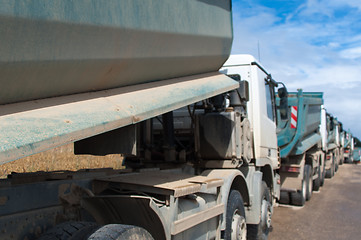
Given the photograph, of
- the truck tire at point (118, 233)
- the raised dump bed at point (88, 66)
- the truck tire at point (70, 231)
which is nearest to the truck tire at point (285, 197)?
the raised dump bed at point (88, 66)

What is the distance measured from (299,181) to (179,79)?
6.91m

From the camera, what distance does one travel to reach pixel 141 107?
2477 mm

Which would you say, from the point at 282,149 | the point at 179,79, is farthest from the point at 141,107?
the point at 282,149

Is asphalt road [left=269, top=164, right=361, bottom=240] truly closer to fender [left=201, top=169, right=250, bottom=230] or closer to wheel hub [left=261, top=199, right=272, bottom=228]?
wheel hub [left=261, top=199, right=272, bottom=228]

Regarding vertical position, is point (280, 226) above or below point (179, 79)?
below

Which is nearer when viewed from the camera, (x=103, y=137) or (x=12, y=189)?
(x=12, y=189)

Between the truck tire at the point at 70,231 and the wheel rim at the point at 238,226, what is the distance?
218 centimetres

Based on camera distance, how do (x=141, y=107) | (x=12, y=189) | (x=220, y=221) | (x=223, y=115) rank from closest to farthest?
(x=12, y=189) < (x=141, y=107) < (x=220, y=221) < (x=223, y=115)

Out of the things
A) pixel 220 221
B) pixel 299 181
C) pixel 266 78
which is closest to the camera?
pixel 220 221

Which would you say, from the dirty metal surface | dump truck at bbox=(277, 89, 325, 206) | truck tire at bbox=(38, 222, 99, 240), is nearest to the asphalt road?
dump truck at bbox=(277, 89, 325, 206)

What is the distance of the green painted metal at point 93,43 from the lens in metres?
1.74

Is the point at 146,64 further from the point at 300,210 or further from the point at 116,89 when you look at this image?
the point at 300,210

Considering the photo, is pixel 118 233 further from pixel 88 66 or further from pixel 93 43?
pixel 93 43

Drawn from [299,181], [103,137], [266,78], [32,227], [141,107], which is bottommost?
[299,181]
